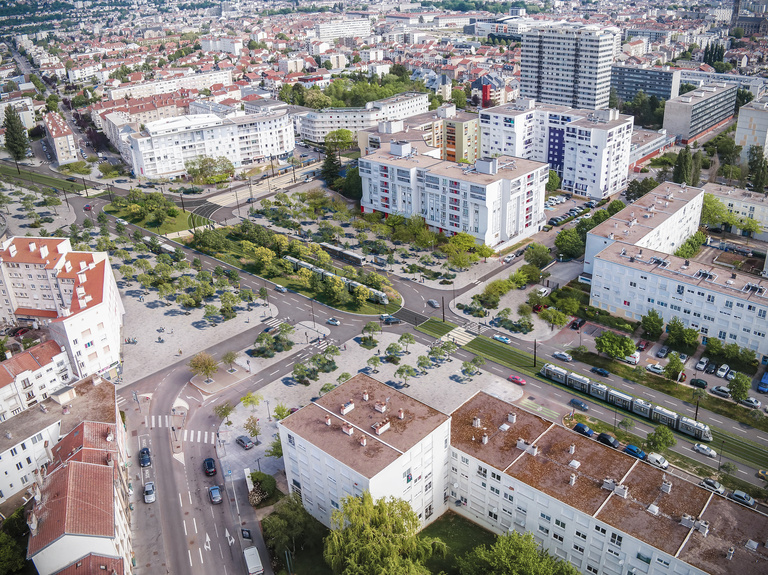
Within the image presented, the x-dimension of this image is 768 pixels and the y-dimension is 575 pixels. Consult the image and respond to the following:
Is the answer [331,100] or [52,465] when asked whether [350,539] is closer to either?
[52,465]

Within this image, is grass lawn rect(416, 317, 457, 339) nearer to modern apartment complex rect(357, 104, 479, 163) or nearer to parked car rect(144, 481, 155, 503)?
parked car rect(144, 481, 155, 503)

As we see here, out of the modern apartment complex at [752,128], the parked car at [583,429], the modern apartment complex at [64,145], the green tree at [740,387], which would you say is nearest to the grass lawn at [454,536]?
the parked car at [583,429]

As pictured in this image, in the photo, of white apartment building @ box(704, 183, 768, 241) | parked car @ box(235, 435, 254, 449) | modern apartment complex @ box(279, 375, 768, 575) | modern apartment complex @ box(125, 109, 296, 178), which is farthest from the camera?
modern apartment complex @ box(125, 109, 296, 178)

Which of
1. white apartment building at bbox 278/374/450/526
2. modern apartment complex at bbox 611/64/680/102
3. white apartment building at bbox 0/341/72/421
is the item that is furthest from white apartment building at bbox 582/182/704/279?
modern apartment complex at bbox 611/64/680/102

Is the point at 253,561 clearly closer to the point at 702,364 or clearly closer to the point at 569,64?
the point at 702,364

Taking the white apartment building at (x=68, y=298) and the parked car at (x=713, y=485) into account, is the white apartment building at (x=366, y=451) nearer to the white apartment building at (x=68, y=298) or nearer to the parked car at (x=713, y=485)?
the parked car at (x=713, y=485)
